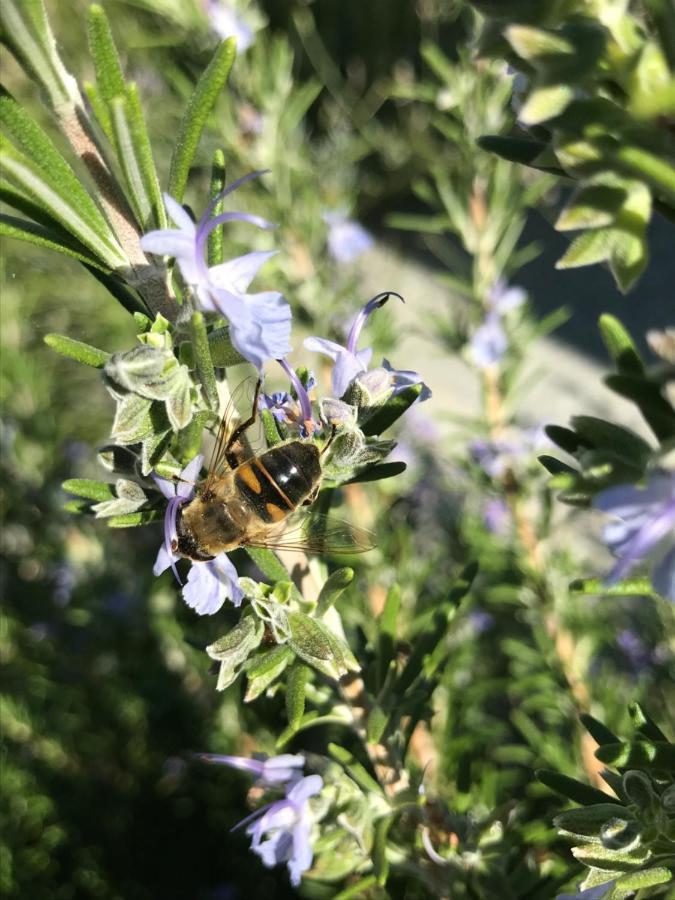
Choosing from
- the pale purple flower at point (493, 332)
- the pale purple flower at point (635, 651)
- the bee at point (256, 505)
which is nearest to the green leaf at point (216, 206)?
the bee at point (256, 505)

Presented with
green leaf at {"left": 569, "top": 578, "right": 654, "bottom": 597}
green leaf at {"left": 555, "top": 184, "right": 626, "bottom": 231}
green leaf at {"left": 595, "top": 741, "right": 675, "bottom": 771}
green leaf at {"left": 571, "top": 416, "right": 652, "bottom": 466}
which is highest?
green leaf at {"left": 555, "top": 184, "right": 626, "bottom": 231}

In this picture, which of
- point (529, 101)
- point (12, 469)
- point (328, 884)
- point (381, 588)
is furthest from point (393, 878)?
point (12, 469)

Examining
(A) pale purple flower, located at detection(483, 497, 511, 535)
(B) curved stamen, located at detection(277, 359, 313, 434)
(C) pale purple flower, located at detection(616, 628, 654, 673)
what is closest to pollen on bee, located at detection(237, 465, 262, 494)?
(B) curved stamen, located at detection(277, 359, 313, 434)

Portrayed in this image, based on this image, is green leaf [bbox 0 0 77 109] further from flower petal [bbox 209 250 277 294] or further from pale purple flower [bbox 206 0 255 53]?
pale purple flower [bbox 206 0 255 53]

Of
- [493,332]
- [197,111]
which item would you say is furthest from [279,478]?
[493,332]

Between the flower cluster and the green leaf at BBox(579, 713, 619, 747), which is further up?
the green leaf at BBox(579, 713, 619, 747)
